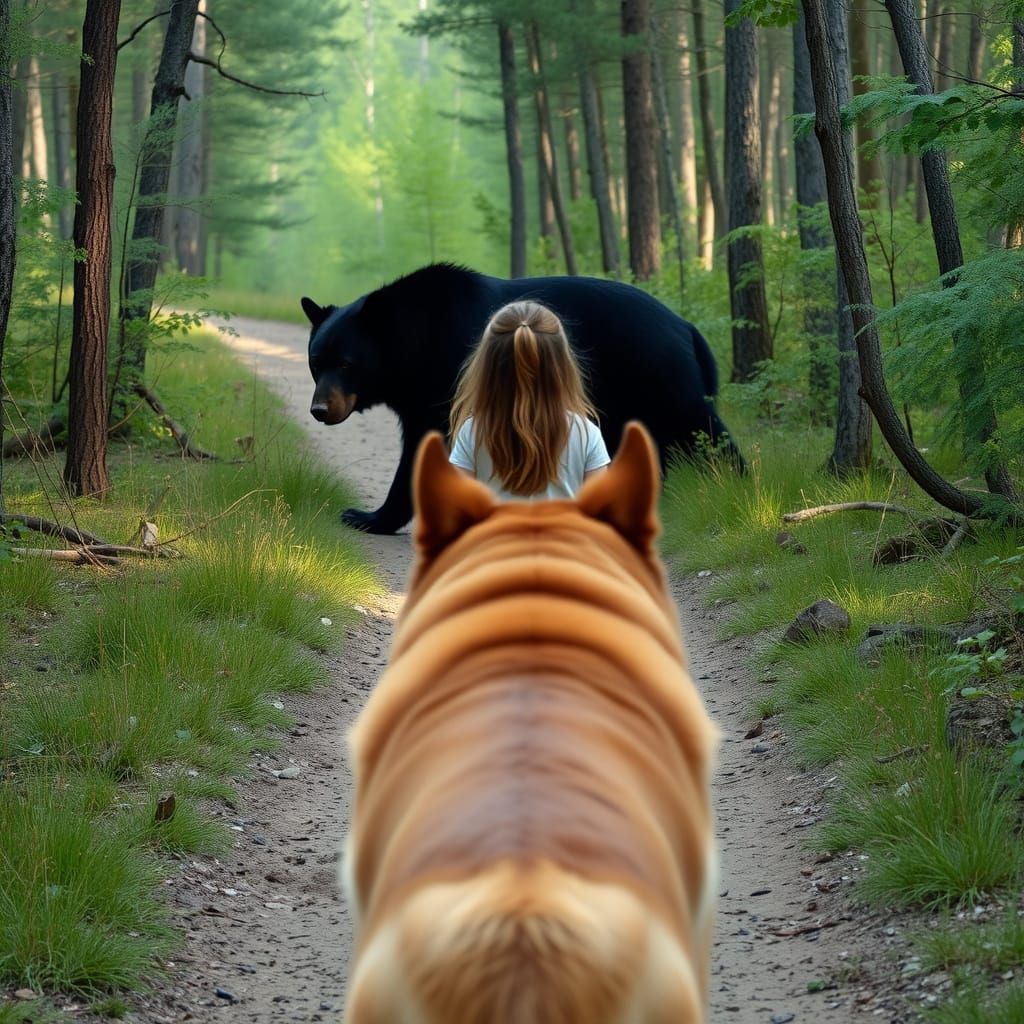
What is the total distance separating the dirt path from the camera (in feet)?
13.1

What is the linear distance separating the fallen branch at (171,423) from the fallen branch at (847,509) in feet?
17.2

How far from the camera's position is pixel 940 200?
312 inches

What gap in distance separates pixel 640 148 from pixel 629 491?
1880 centimetres

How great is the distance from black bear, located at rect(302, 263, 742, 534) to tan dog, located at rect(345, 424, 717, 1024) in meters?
7.76

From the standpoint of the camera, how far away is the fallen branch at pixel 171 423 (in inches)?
453

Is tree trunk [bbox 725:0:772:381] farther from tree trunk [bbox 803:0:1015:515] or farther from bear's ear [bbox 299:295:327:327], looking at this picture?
tree trunk [bbox 803:0:1015:515]

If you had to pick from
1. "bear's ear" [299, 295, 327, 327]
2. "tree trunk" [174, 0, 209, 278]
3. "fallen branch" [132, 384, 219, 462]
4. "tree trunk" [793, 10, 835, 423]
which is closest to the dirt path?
"bear's ear" [299, 295, 327, 327]

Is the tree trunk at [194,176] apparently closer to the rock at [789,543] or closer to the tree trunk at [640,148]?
the tree trunk at [640,148]

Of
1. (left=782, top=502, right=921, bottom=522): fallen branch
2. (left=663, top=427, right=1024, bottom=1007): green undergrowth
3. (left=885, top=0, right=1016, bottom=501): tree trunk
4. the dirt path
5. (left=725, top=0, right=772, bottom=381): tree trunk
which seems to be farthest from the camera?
(left=725, top=0, right=772, bottom=381): tree trunk

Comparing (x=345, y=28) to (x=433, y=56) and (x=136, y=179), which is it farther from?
(x=136, y=179)

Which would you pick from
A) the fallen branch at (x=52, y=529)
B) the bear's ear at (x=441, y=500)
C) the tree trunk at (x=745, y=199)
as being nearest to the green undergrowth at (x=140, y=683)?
the fallen branch at (x=52, y=529)

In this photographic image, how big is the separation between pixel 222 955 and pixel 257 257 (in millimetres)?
67319

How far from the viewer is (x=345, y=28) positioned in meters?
85.7

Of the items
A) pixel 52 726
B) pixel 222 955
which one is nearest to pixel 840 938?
pixel 222 955
